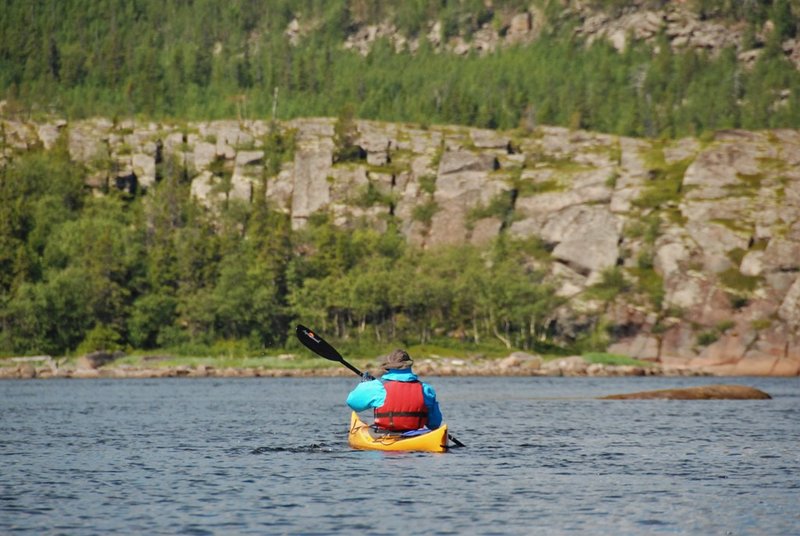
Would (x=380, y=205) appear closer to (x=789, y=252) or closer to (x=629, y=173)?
(x=629, y=173)

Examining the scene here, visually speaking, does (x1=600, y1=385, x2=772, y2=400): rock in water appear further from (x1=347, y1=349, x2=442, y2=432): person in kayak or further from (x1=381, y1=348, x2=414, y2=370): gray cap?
(x1=381, y1=348, x2=414, y2=370): gray cap

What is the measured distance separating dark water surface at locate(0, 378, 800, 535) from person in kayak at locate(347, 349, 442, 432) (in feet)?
3.20

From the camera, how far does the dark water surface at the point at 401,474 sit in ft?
68.3

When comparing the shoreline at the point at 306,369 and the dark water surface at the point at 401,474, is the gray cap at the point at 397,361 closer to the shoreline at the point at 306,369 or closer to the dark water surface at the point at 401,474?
the dark water surface at the point at 401,474

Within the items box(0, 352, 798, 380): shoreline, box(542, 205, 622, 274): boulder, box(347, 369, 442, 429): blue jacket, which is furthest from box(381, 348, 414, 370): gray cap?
box(542, 205, 622, 274): boulder

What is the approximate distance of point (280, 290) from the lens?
14400 cm

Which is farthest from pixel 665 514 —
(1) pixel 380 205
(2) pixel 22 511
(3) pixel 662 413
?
(1) pixel 380 205

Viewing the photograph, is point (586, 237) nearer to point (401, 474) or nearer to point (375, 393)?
point (375, 393)

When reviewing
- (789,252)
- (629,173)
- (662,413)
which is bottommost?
(662,413)

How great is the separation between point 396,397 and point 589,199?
13210 cm

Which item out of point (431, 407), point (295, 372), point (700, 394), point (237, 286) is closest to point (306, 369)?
point (295, 372)

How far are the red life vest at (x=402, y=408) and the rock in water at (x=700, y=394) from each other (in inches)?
1362

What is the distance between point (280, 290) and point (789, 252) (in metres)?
62.9

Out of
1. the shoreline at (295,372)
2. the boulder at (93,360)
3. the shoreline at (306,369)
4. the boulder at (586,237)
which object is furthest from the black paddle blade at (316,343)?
the boulder at (586,237)
